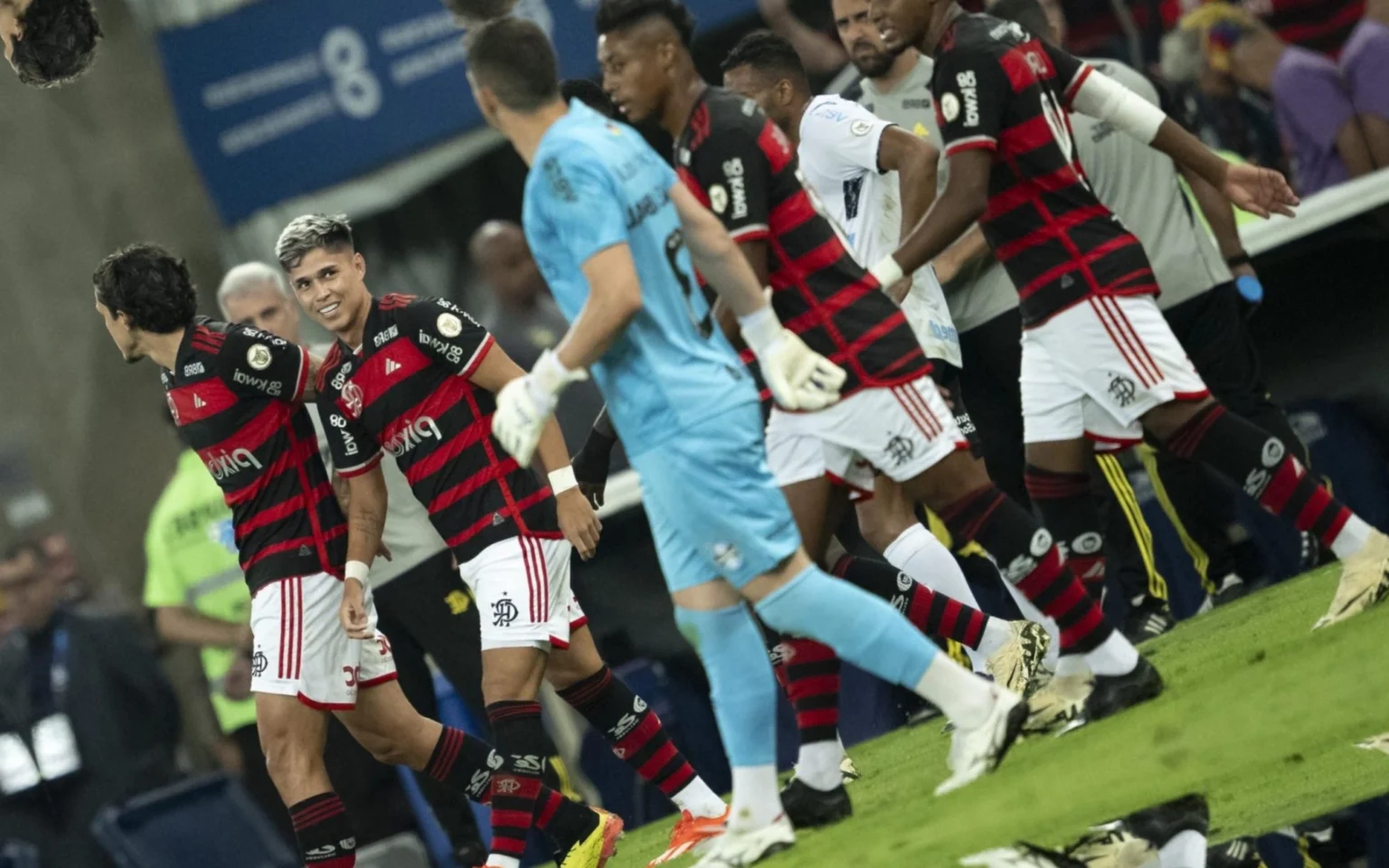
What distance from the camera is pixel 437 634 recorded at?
8.05 m

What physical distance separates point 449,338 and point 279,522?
81 centimetres

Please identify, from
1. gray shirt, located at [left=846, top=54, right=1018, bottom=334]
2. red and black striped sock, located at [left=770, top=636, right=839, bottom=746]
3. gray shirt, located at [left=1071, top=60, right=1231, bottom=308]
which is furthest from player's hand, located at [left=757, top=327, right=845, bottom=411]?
gray shirt, located at [left=1071, top=60, right=1231, bottom=308]

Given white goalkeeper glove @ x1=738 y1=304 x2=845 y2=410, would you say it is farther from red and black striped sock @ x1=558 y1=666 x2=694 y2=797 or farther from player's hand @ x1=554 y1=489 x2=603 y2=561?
red and black striped sock @ x1=558 y1=666 x2=694 y2=797

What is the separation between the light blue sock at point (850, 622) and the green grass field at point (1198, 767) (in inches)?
16.7

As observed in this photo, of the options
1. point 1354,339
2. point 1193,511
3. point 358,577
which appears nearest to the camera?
point 358,577

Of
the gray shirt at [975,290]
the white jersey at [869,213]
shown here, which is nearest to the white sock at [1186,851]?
the white jersey at [869,213]

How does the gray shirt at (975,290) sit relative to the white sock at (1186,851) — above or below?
above

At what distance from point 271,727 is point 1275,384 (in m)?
5.08

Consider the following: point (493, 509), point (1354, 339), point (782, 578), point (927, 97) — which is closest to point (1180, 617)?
point (1354, 339)

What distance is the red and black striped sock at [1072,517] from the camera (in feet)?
19.0

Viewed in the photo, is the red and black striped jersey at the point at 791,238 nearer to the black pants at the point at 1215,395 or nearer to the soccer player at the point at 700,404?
the soccer player at the point at 700,404

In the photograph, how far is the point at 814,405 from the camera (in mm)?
4422

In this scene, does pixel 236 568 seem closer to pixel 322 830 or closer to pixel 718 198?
pixel 322 830

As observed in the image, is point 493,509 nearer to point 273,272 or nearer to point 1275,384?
point 273,272
